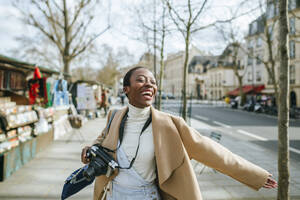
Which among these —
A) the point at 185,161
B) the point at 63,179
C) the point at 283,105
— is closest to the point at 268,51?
the point at 283,105

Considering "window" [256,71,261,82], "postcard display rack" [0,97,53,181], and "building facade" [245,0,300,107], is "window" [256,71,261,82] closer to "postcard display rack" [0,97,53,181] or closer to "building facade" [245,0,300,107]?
"building facade" [245,0,300,107]

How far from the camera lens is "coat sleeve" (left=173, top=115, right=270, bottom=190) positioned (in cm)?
166

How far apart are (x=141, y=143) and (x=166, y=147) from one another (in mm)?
201

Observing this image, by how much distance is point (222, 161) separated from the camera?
1.66 metres

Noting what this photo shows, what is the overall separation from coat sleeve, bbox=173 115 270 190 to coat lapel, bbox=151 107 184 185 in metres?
0.08

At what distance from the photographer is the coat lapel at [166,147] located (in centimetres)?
163

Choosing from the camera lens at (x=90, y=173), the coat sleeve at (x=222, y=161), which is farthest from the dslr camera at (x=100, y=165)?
the coat sleeve at (x=222, y=161)

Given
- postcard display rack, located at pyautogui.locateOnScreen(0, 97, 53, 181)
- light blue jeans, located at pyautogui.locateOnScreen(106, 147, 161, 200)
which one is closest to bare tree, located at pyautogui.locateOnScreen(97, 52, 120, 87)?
postcard display rack, located at pyautogui.locateOnScreen(0, 97, 53, 181)

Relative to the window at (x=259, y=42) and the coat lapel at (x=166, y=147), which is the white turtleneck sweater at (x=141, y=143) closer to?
the coat lapel at (x=166, y=147)

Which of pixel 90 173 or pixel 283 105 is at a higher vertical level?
pixel 283 105

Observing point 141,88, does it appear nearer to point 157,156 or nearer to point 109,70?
point 157,156

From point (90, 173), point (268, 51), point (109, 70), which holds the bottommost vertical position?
point (90, 173)

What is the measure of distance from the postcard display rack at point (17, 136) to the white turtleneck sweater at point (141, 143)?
423 cm

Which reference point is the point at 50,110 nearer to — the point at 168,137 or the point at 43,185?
the point at 43,185
